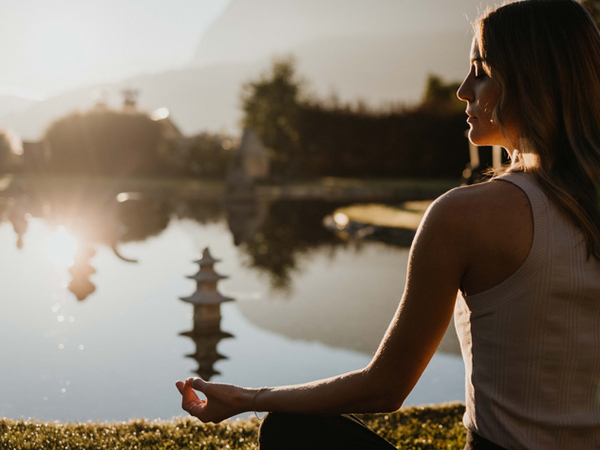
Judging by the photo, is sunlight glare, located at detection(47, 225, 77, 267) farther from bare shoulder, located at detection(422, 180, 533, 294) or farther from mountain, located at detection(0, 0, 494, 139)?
mountain, located at detection(0, 0, 494, 139)

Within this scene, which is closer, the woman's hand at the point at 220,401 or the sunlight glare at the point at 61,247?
the woman's hand at the point at 220,401

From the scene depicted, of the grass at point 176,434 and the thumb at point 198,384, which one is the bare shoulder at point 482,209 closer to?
the thumb at point 198,384

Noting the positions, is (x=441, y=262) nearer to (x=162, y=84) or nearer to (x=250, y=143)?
(x=250, y=143)

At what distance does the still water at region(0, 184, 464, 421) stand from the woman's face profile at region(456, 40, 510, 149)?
2729mm

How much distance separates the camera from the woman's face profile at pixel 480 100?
1.32 metres

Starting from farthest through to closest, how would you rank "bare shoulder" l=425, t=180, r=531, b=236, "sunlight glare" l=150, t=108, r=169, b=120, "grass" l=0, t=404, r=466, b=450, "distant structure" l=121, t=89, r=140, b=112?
"distant structure" l=121, t=89, r=140, b=112
"sunlight glare" l=150, t=108, r=169, b=120
"grass" l=0, t=404, r=466, b=450
"bare shoulder" l=425, t=180, r=531, b=236

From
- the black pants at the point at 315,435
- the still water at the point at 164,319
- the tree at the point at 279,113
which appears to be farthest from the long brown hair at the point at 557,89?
the tree at the point at 279,113

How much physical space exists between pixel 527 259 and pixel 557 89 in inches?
14.6

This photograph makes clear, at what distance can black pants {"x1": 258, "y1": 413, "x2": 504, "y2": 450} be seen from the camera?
1.43 metres

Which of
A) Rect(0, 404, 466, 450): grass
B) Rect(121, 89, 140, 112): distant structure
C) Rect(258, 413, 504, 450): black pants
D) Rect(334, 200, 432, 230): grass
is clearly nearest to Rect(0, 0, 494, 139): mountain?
Rect(121, 89, 140, 112): distant structure

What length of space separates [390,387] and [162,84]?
175322mm

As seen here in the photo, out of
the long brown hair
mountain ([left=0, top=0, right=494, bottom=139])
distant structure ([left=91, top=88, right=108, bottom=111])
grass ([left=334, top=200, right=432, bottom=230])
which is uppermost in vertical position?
mountain ([left=0, top=0, right=494, bottom=139])

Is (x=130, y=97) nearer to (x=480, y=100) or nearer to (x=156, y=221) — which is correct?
(x=156, y=221)

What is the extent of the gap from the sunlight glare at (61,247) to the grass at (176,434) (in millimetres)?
6012
